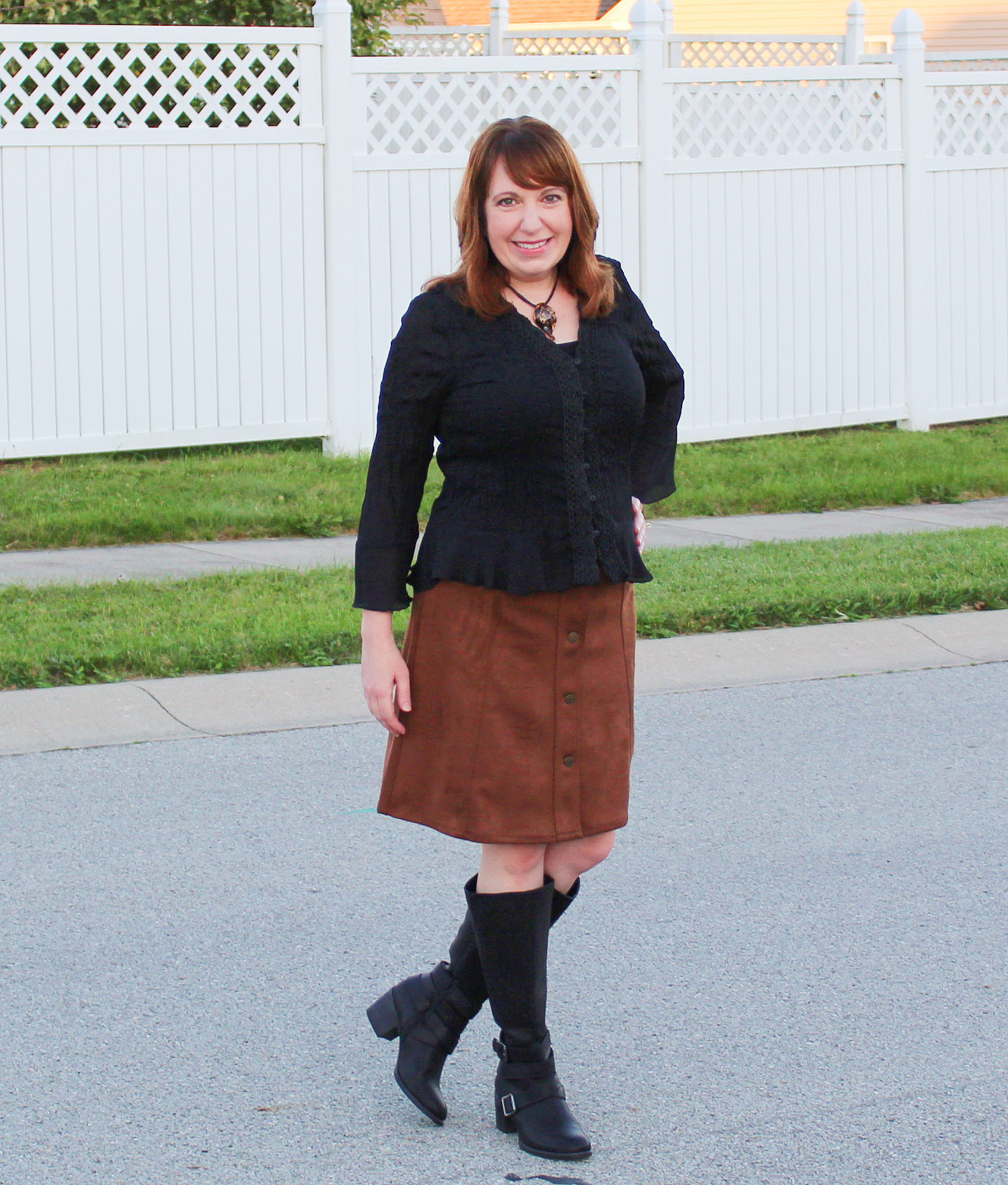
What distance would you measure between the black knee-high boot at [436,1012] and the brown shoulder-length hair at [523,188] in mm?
1098

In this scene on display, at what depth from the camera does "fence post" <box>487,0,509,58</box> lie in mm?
19500

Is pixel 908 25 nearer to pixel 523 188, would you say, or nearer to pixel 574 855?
pixel 523 188

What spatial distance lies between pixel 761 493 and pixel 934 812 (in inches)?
205

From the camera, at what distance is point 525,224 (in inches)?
118

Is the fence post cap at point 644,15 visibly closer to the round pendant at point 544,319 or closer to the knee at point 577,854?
the round pendant at point 544,319

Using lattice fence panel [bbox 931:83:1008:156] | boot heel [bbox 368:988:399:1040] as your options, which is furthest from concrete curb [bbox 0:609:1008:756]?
lattice fence panel [bbox 931:83:1008:156]

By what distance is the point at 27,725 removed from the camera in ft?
18.8

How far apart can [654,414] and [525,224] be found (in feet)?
1.73

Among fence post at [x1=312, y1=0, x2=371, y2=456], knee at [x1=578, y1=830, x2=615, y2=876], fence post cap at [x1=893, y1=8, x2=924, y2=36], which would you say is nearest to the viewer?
knee at [x1=578, y1=830, x2=615, y2=876]

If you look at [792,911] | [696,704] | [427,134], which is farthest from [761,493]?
[792,911]

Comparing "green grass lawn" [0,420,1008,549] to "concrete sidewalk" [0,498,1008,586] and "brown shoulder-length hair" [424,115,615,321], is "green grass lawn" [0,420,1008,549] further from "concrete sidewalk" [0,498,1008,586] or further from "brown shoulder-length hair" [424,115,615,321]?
"brown shoulder-length hair" [424,115,615,321]

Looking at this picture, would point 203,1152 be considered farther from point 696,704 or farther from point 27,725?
point 696,704

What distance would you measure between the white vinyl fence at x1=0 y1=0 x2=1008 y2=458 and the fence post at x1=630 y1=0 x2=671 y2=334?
2 cm

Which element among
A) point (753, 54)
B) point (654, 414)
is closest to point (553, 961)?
point (654, 414)
